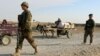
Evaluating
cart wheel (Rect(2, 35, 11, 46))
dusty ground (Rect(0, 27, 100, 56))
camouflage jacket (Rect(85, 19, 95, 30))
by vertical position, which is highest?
camouflage jacket (Rect(85, 19, 95, 30))

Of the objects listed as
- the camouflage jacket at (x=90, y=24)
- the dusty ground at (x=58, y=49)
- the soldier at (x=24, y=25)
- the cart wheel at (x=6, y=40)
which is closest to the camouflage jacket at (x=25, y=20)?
the soldier at (x=24, y=25)

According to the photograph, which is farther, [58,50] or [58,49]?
[58,49]

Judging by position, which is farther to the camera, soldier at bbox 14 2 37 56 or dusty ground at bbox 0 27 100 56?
dusty ground at bbox 0 27 100 56

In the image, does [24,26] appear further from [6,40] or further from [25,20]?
[6,40]

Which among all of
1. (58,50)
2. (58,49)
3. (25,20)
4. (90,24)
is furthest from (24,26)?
(90,24)

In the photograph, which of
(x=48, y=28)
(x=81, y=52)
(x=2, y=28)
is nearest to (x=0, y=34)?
(x=2, y=28)

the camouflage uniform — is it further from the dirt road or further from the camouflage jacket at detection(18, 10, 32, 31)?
the dirt road

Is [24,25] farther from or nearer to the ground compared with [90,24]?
farther from the ground

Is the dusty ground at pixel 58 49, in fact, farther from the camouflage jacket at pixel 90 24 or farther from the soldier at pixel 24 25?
the camouflage jacket at pixel 90 24

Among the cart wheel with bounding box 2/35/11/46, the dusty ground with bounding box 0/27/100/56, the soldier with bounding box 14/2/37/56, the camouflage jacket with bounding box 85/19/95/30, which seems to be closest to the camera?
the soldier with bounding box 14/2/37/56

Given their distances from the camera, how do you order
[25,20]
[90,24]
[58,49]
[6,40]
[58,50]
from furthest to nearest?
[90,24], [6,40], [58,49], [58,50], [25,20]

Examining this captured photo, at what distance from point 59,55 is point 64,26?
16.7 meters

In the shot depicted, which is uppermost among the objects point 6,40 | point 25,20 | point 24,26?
point 25,20

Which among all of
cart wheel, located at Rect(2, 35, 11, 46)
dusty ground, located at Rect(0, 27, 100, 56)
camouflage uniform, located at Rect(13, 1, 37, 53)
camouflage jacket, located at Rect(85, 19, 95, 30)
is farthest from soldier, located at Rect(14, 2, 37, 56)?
camouflage jacket, located at Rect(85, 19, 95, 30)
